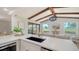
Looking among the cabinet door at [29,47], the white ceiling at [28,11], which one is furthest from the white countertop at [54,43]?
the white ceiling at [28,11]

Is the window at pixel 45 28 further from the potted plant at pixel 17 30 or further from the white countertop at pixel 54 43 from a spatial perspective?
the potted plant at pixel 17 30

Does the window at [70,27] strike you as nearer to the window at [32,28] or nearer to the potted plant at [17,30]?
the window at [32,28]

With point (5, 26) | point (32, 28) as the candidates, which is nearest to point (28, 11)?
point (32, 28)

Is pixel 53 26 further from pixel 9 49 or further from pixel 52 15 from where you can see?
pixel 9 49

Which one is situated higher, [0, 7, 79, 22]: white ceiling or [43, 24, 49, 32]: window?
[0, 7, 79, 22]: white ceiling

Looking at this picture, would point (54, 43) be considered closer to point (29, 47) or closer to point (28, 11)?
point (29, 47)

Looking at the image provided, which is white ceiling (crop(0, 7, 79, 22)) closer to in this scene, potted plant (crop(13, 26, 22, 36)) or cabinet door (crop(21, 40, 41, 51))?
potted plant (crop(13, 26, 22, 36))

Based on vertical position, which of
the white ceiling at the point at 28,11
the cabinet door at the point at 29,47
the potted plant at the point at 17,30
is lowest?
the cabinet door at the point at 29,47

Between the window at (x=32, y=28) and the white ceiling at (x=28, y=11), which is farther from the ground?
Answer: the white ceiling at (x=28, y=11)

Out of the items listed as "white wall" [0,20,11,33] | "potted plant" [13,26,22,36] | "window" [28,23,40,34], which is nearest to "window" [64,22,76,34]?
"window" [28,23,40,34]
